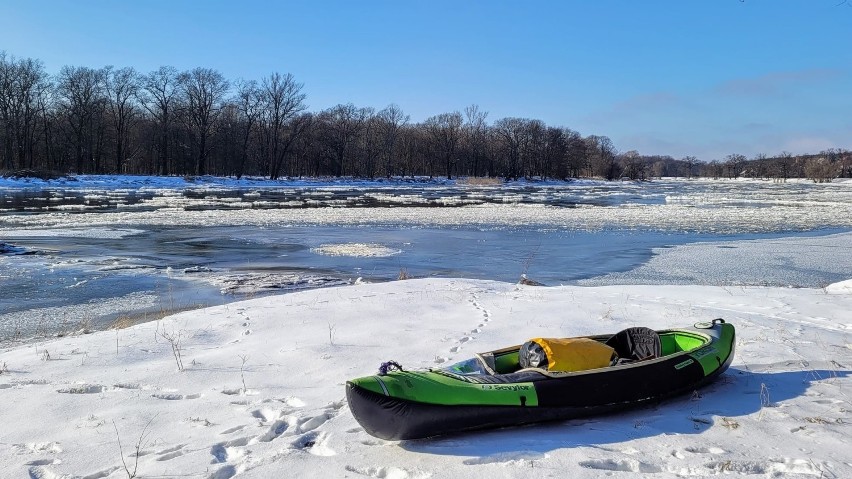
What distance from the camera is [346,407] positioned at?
4.48 meters

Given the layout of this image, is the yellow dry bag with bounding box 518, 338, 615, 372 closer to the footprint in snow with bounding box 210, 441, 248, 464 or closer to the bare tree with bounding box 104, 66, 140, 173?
the footprint in snow with bounding box 210, 441, 248, 464

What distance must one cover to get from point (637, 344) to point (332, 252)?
11.8m

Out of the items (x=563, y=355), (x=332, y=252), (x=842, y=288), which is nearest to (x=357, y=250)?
(x=332, y=252)

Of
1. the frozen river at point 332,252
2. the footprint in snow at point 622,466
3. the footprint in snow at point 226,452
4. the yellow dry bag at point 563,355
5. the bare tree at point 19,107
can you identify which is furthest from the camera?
the bare tree at point 19,107

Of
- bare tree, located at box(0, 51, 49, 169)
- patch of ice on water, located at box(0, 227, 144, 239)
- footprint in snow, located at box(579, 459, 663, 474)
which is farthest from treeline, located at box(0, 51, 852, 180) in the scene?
footprint in snow, located at box(579, 459, 663, 474)

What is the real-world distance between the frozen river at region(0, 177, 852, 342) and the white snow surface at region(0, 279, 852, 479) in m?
2.96

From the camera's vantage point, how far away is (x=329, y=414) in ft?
14.2

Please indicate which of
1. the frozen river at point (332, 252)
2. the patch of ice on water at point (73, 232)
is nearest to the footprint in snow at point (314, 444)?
the frozen river at point (332, 252)

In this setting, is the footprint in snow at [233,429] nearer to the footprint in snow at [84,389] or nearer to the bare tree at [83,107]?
the footprint in snow at [84,389]

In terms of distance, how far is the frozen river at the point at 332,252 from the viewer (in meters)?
10.5

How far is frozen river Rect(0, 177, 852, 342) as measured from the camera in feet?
34.3

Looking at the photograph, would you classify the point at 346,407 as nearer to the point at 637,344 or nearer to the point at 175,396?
the point at 175,396

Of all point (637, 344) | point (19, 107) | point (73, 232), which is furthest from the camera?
point (19, 107)

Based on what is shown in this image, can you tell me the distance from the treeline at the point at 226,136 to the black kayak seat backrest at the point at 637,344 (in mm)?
59426
